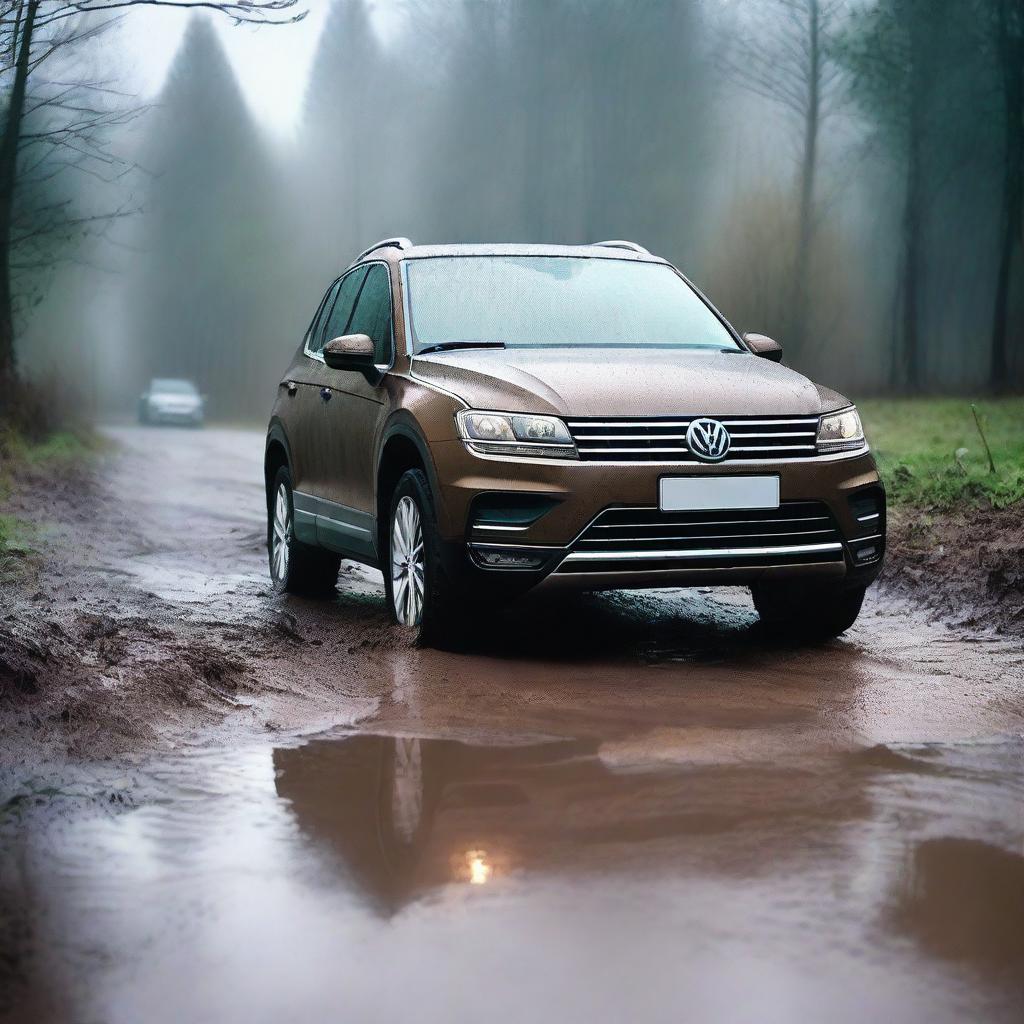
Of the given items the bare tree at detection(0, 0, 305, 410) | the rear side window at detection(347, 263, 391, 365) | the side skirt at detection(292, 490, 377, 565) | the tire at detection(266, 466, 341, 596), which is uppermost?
the bare tree at detection(0, 0, 305, 410)

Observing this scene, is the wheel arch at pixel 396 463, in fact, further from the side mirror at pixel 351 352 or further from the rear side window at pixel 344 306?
the rear side window at pixel 344 306

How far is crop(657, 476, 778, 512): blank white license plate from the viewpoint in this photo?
6.60m

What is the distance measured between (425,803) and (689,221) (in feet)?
127

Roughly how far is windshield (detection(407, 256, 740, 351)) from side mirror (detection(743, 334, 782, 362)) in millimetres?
95

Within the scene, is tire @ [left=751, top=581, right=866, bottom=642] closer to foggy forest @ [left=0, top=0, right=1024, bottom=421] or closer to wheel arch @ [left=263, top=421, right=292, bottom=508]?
wheel arch @ [left=263, top=421, right=292, bottom=508]

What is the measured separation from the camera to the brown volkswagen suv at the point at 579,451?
6.57 metres

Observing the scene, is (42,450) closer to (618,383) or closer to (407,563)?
(407,563)

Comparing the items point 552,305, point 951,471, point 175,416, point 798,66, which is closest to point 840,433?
point 552,305

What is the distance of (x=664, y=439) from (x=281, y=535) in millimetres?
3713

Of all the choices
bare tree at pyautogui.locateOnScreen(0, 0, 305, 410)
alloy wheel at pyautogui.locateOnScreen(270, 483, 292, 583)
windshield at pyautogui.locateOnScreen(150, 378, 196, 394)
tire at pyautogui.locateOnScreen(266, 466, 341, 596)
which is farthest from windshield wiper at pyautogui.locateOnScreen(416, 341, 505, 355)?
windshield at pyautogui.locateOnScreen(150, 378, 196, 394)

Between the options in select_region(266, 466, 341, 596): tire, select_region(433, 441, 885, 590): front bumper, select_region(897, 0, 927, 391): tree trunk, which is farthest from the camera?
select_region(897, 0, 927, 391): tree trunk

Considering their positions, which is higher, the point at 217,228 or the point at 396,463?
the point at 217,228

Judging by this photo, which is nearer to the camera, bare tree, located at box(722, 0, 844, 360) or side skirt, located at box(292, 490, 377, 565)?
side skirt, located at box(292, 490, 377, 565)

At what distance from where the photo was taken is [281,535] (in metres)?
9.76
